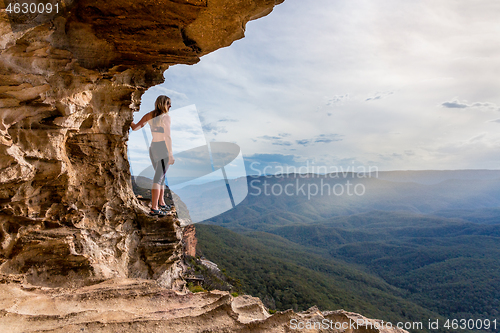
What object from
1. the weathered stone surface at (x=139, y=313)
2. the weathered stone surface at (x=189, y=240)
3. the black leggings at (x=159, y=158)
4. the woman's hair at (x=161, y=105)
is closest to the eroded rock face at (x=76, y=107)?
the woman's hair at (x=161, y=105)

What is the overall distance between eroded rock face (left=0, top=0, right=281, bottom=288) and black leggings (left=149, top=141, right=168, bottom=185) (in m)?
1.32

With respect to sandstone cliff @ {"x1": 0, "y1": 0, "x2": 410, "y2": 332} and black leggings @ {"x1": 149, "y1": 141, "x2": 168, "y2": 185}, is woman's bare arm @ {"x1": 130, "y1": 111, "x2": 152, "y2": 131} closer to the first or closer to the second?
sandstone cliff @ {"x1": 0, "y1": 0, "x2": 410, "y2": 332}

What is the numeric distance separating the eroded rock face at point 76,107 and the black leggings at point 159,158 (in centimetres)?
132

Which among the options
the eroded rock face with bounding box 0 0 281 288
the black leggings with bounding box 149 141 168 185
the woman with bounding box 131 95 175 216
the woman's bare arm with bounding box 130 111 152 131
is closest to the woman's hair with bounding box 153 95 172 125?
the woman with bounding box 131 95 175 216

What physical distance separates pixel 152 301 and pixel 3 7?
5.59 meters

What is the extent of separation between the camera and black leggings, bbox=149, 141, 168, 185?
23.5ft

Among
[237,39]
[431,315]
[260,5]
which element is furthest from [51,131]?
[431,315]

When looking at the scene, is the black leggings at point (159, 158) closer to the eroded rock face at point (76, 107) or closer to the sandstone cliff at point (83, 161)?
the eroded rock face at point (76, 107)

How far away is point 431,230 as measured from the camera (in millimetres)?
117812

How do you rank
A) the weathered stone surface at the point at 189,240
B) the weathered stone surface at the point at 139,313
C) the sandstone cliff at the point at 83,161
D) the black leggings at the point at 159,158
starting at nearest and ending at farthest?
the weathered stone surface at the point at 139,313
the sandstone cliff at the point at 83,161
the black leggings at the point at 159,158
the weathered stone surface at the point at 189,240

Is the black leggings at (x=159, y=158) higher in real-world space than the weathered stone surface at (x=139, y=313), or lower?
higher

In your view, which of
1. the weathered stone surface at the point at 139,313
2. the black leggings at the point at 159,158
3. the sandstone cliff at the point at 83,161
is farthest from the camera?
the black leggings at the point at 159,158

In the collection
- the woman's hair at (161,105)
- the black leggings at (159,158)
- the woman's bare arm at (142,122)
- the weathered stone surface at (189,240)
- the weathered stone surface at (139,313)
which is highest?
the woman's hair at (161,105)

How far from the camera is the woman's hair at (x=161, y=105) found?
7023mm
